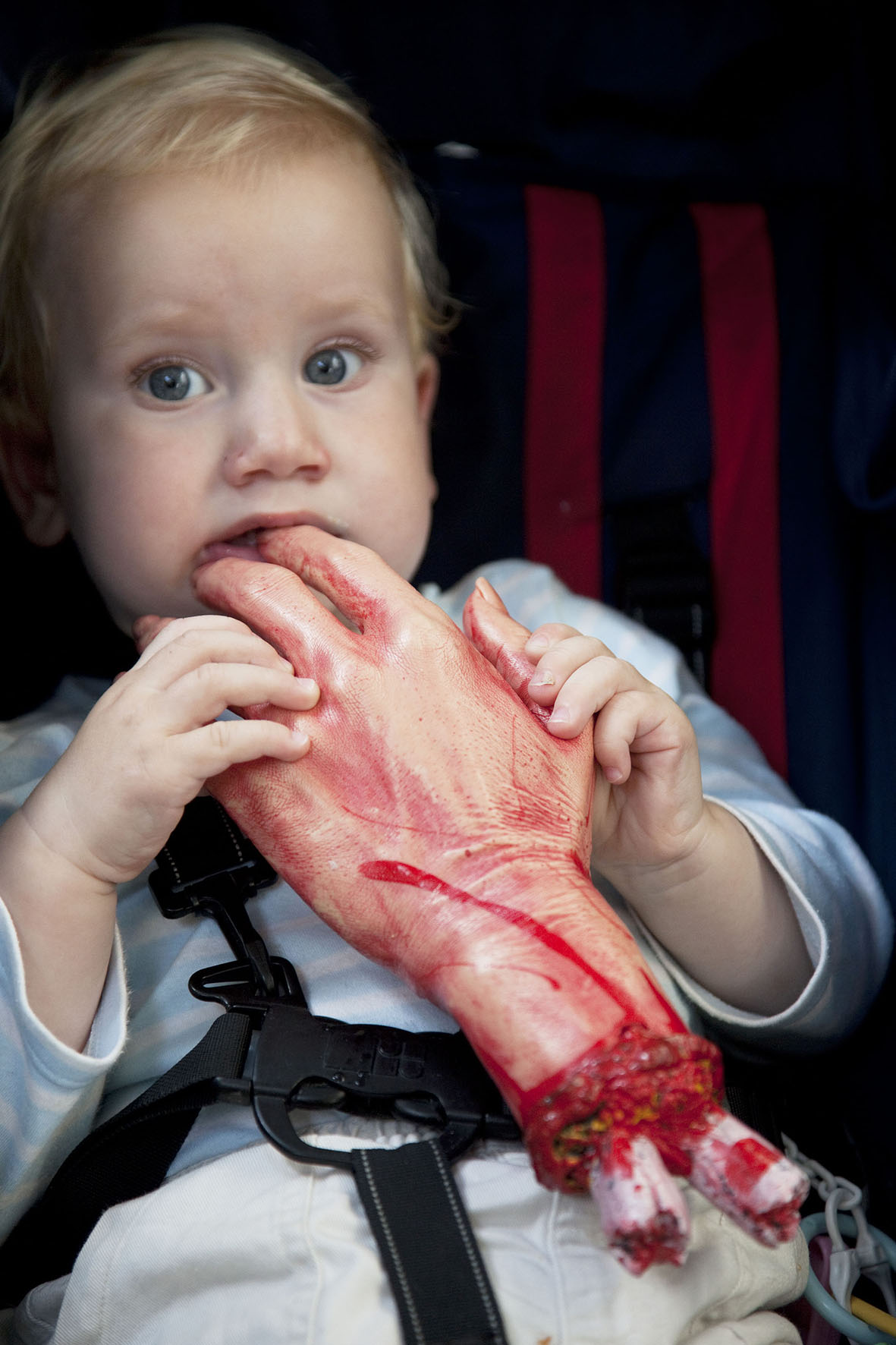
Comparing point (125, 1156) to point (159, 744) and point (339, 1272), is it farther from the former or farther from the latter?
point (159, 744)

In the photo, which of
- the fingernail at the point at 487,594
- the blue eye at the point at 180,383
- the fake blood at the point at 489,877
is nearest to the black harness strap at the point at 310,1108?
the fake blood at the point at 489,877

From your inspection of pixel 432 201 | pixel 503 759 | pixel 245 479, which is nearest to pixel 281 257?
pixel 245 479

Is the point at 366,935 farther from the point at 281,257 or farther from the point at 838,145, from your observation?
the point at 838,145

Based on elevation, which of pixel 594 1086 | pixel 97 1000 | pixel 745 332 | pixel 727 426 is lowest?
pixel 97 1000

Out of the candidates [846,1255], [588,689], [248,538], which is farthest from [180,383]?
[846,1255]

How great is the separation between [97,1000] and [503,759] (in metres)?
0.39

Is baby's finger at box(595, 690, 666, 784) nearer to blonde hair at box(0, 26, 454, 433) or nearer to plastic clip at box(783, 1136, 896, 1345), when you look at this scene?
plastic clip at box(783, 1136, 896, 1345)

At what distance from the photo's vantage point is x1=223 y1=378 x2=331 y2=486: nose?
1.03 metres

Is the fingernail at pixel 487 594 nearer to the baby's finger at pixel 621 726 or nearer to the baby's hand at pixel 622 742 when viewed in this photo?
the baby's hand at pixel 622 742

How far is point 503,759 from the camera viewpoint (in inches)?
31.9

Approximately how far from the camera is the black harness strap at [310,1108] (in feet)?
2.57

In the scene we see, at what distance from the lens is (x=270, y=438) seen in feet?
3.38

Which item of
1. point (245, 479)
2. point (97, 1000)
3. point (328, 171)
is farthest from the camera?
point (328, 171)

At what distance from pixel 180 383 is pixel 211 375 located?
3 cm
